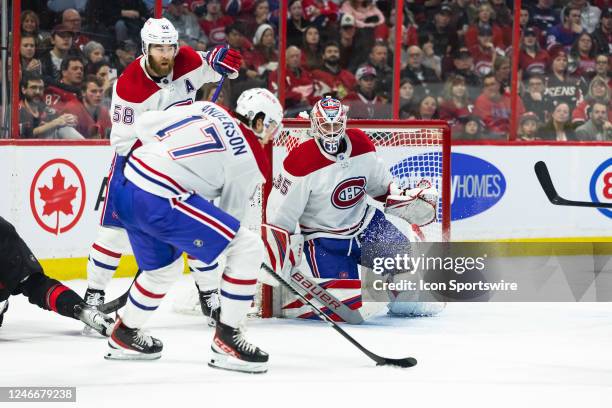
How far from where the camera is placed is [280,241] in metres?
4.61

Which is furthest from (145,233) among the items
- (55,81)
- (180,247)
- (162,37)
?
(55,81)

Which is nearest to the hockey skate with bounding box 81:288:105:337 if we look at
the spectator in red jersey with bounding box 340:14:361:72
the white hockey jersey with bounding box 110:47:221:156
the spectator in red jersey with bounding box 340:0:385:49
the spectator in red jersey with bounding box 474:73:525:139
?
the white hockey jersey with bounding box 110:47:221:156

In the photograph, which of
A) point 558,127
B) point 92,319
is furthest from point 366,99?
point 92,319

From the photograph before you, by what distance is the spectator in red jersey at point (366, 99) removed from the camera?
22.7ft

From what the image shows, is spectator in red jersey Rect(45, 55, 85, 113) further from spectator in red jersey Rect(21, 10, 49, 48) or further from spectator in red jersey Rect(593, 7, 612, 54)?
spectator in red jersey Rect(593, 7, 612, 54)

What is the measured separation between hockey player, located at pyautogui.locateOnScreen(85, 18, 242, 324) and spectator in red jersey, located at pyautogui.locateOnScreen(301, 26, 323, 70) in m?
2.31

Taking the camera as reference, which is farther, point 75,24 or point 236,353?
point 75,24

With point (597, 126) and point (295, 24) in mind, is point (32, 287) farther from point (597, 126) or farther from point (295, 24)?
point (597, 126)

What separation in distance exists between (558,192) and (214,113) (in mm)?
3712

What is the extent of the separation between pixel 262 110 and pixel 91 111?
2.57 meters

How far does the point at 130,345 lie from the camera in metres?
3.78

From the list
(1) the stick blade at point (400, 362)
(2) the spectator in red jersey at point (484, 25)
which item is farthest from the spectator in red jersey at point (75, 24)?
(1) the stick blade at point (400, 362)

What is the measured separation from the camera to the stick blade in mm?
3754

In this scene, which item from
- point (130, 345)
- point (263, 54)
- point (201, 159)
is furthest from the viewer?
point (263, 54)
